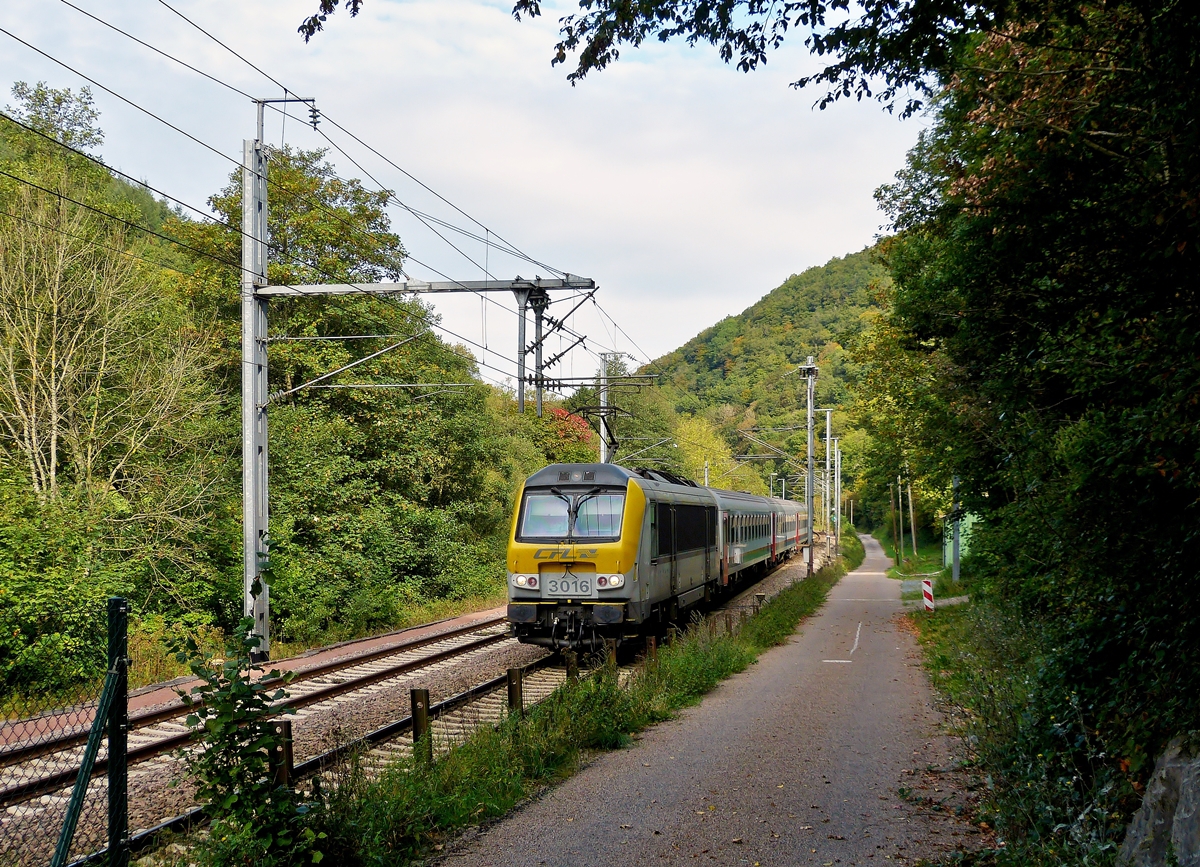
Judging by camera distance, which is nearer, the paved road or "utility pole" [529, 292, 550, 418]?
the paved road

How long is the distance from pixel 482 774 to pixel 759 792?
219 centimetres

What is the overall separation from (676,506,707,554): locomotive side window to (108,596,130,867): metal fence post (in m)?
13.2

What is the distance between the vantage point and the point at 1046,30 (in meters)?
5.70

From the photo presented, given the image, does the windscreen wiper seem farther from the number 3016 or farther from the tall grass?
the tall grass

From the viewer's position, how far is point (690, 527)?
18938 millimetres

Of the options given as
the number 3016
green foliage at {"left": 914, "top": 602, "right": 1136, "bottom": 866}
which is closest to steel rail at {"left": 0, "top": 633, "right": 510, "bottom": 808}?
the number 3016

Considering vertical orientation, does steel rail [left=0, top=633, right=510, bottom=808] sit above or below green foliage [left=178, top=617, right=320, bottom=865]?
below

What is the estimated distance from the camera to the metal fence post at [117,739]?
15.9 ft

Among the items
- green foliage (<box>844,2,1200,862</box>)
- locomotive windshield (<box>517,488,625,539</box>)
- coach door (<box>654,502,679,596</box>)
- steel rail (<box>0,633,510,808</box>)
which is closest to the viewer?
green foliage (<box>844,2,1200,862</box>)

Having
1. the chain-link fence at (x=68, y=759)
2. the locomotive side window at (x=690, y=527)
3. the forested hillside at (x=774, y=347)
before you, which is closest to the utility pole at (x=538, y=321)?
the locomotive side window at (x=690, y=527)

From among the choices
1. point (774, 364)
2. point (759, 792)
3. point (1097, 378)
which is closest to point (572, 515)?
point (759, 792)

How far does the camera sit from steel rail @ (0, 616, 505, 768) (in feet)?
27.6

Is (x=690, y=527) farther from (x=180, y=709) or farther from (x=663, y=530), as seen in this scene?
(x=180, y=709)

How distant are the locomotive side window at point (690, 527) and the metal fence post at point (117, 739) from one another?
13.2 metres
